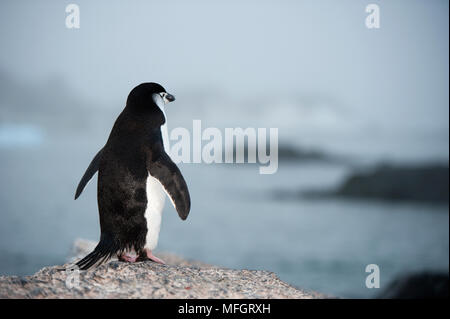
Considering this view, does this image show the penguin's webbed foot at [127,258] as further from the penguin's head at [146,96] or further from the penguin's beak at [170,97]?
the penguin's beak at [170,97]

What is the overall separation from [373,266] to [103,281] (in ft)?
7.71

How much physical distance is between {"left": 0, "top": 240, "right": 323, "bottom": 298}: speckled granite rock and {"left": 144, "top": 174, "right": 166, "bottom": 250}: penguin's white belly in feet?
0.67

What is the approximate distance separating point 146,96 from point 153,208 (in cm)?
94

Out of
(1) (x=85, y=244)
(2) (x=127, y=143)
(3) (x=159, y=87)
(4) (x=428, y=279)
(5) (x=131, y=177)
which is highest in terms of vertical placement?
(3) (x=159, y=87)

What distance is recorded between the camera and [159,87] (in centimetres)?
402

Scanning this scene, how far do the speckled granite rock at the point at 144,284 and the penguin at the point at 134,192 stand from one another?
0.58 feet

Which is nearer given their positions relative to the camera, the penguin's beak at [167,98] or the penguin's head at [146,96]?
the penguin's head at [146,96]

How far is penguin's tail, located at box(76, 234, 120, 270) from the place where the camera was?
3.39 meters

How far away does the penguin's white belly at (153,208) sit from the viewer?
3574 mm

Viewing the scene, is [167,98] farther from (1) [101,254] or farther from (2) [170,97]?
(1) [101,254]

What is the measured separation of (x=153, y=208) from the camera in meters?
3.60

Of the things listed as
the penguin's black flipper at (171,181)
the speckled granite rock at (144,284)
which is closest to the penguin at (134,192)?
the penguin's black flipper at (171,181)
